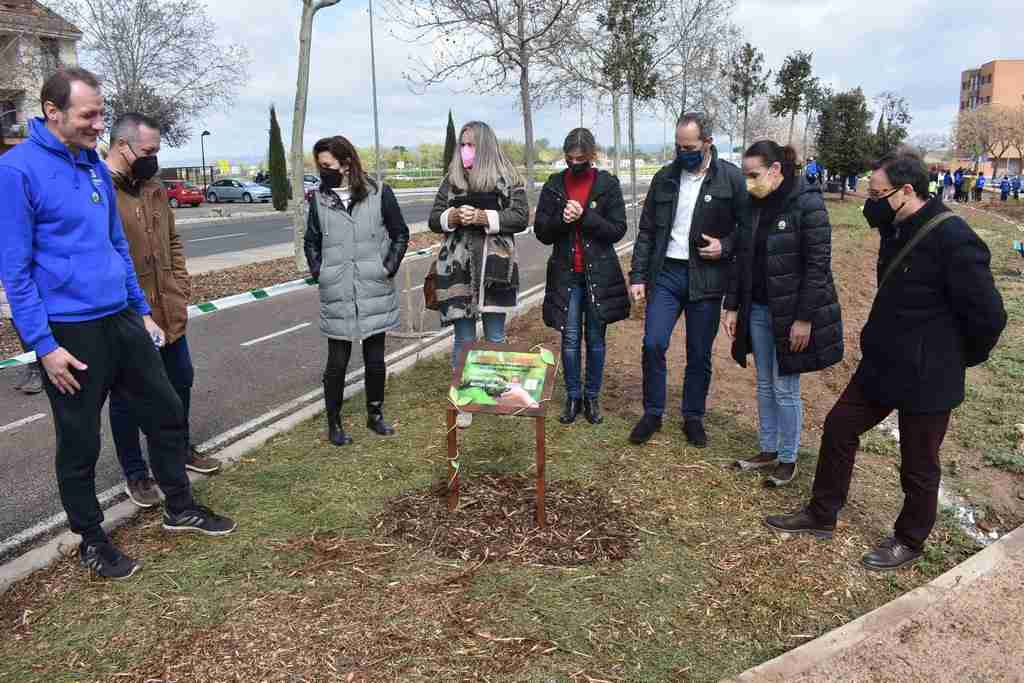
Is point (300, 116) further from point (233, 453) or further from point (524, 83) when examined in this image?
point (233, 453)

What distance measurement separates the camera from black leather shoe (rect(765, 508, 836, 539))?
3.82 meters

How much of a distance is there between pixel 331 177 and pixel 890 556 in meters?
3.73

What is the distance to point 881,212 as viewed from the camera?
3504mm

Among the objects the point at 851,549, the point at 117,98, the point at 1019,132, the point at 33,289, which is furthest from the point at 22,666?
the point at 1019,132

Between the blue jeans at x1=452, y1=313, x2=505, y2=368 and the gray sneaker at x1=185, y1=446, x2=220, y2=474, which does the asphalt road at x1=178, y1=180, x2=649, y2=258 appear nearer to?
the blue jeans at x1=452, y1=313, x2=505, y2=368

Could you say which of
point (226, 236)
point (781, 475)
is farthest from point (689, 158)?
point (226, 236)

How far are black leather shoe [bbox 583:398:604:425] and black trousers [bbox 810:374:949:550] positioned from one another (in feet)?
5.95

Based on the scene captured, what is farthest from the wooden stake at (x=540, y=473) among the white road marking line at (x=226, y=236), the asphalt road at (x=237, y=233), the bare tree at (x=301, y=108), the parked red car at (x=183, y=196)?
the parked red car at (x=183, y=196)

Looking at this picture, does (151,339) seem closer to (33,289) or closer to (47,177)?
(33,289)

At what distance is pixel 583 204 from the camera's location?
193 inches

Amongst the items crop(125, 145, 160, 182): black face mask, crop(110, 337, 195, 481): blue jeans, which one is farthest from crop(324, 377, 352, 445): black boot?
crop(125, 145, 160, 182): black face mask

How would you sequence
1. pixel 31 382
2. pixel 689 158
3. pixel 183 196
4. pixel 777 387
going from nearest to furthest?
pixel 777 387 < pixel 689 158 < pixel 31 382 < pixel 183 196

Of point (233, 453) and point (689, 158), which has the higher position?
point (689, 158)

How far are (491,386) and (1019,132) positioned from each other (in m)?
61.9
